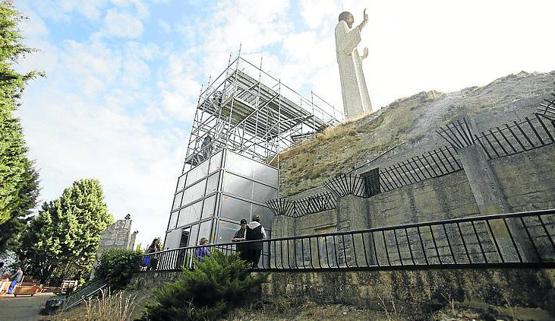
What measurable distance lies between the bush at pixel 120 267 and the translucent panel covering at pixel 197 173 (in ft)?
14.1

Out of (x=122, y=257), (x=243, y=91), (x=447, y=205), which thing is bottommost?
(x=122, y=257)

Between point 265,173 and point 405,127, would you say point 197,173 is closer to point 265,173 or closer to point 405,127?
point 265,173

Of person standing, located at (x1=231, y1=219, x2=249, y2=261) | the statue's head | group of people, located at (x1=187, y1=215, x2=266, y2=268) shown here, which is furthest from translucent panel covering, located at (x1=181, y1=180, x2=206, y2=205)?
the statue's head

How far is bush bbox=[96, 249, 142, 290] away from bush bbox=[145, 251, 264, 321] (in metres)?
6.64

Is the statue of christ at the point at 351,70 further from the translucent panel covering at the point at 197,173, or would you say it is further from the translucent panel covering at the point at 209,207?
the translucent panel covering at the point at 209,207

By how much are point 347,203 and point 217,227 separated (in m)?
5.47

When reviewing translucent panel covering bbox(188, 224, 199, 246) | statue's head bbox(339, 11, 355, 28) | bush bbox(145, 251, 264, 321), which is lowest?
bush bbox(145, 251, 264, 321)

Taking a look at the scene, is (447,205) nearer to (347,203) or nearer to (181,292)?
(347,203)

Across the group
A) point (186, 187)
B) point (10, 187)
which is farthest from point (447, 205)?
point (10, 187)

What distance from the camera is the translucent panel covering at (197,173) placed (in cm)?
1376

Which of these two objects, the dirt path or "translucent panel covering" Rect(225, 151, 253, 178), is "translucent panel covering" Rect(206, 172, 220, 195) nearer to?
"translucent panel covering" Rect(225, 151, 253, 178)

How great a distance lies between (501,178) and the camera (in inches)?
277

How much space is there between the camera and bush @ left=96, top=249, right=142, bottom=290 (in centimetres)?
1100

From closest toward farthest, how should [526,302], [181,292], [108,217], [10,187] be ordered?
[526,302] < [181,292] < [10,187] < [108,217]
